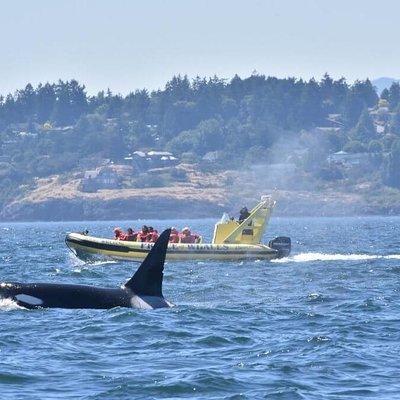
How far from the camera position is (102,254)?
2202 inches

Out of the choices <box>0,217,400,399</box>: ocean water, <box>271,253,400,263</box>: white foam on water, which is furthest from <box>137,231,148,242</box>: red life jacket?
<box>0,217,400,399</box>: ocean water

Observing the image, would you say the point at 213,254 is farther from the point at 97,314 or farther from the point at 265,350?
the point at 265,350

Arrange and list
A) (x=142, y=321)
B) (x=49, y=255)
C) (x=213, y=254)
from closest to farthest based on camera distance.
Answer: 1. (x=142, y=321)
2. (x=213, y=254)
3. (x=49, y=255)

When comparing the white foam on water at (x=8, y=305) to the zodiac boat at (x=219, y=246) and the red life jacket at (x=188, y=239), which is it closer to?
the zodiac boat at (x=219, y=246)

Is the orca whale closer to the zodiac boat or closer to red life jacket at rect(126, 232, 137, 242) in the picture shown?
the zodiac boat

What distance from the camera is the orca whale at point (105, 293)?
1257 inches

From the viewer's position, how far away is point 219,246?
56.1 metres

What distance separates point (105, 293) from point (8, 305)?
2.20m

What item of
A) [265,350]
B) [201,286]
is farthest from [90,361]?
[201,286]

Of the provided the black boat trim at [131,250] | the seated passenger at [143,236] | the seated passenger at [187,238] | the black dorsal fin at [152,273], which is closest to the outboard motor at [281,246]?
the black boat trim at [131,250]

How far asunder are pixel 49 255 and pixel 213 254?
44.7ft

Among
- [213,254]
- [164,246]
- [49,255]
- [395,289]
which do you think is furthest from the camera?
[49,255]

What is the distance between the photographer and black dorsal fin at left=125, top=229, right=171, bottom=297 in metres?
31.8

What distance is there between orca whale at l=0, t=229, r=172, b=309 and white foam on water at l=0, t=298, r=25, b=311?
0.07m
